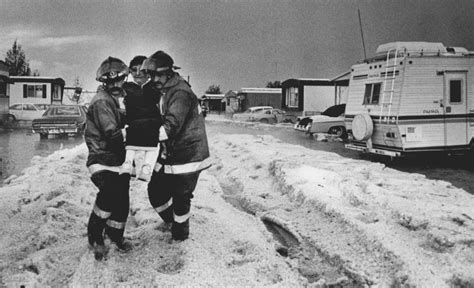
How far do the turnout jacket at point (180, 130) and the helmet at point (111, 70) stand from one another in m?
0.45

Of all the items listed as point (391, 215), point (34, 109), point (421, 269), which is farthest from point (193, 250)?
point (34, 109)

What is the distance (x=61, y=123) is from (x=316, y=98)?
970 inches

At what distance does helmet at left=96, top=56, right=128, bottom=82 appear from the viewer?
4.61 m

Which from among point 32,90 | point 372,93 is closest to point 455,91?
point 372,93

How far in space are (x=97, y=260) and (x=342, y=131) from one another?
62.9 feet

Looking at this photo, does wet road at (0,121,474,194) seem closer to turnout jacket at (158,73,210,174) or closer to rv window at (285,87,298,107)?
turnout jacket at (158,73,210,174)

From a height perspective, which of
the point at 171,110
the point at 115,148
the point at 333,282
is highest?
the point at 171,110

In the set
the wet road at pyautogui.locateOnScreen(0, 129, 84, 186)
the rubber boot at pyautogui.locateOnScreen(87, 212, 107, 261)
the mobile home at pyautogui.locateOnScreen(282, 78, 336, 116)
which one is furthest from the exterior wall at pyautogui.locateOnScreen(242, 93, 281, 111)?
the rubber boot at pyautogui.locateOnScreen(87, 212, 107, 261)

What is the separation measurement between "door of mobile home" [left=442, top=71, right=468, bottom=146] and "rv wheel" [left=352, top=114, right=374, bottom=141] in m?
1.90

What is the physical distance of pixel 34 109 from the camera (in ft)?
120

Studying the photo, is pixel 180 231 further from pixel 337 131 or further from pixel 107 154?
pixel 337 131

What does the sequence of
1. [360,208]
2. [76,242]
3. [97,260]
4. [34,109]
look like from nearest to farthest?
[97,260]
[76,242]
[360,208]
[34,109]

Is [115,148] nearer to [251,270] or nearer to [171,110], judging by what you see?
[171,110]

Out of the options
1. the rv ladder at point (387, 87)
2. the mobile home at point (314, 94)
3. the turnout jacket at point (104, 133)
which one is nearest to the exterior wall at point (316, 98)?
the mobile home at point (314, 94)
